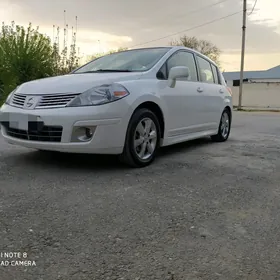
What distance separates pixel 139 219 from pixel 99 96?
1645 millimetres

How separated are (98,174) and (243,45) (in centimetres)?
2539

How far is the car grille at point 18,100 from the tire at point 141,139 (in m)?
1.24

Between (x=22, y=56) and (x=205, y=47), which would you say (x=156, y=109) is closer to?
(x=22, y=56)

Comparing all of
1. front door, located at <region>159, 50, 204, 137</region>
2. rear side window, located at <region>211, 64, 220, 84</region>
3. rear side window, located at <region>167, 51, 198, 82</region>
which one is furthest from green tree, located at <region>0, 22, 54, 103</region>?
front door, located at <region>159, 50, 204, 137</region>

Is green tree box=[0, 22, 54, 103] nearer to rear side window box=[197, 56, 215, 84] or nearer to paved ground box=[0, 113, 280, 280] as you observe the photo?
rear side window box=[197, 56, 215, 84]

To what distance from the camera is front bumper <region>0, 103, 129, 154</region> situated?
3.80 metres

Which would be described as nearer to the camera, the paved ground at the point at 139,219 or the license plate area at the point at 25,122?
the paved ground at the point at 139,219

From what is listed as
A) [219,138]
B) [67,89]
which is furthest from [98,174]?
[219,138]

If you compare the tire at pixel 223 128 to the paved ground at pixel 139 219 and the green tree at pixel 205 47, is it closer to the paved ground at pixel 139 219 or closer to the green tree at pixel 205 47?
the paved ground at pixel 139 219

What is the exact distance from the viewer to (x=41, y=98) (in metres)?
3.99

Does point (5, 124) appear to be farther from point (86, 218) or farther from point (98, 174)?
point (86, 218)

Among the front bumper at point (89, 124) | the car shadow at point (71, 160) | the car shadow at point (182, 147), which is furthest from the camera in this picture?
the car shadow at point (182, 147)

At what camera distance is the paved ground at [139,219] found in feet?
6.84

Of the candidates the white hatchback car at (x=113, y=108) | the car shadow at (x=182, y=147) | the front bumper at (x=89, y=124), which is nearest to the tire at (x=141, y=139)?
the white hatchback car at (x=113, y=108)
